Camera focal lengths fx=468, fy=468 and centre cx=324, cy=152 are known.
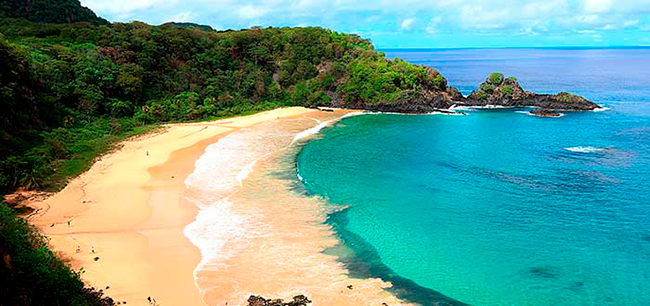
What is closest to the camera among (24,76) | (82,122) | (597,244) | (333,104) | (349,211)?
(597,244)

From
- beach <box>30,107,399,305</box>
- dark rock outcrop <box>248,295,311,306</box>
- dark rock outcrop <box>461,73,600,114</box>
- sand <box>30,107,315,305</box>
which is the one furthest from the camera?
dark rock outcrop <box>461,73,600,114</box>

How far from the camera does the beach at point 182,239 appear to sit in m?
20.6

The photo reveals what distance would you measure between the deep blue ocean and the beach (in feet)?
7.86

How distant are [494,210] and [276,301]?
17163 millimetres

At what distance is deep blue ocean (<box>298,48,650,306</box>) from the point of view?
71.3 ft

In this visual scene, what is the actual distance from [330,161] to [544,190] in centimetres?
1836

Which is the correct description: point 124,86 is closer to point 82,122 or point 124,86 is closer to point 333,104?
point 82,122

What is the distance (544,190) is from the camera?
3388cm

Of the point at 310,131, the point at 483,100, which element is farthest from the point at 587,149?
the point at 483,100

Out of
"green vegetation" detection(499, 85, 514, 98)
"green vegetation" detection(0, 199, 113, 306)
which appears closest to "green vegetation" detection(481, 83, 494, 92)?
"green vegetation" detection(499, 85, 514, 98)

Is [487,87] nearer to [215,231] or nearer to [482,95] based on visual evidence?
[482,95]

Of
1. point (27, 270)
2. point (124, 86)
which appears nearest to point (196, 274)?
point (27, 270)

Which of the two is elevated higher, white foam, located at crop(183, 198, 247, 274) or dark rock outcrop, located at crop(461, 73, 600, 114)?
dark rock outcrop, located at crop(461, 73, 600, 114)

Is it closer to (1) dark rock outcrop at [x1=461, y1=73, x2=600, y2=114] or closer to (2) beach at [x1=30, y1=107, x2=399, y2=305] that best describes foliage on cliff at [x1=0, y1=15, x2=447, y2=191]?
(2) beach at [x1=30, y1=107, x2=399, y2=305]
